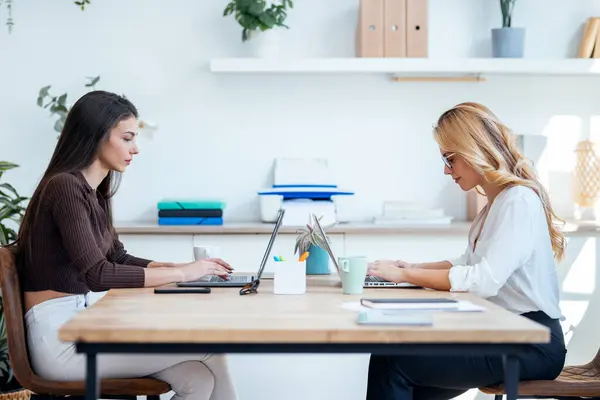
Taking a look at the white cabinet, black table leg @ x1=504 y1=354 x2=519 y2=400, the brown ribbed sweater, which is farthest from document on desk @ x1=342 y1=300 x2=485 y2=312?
the white cabinet

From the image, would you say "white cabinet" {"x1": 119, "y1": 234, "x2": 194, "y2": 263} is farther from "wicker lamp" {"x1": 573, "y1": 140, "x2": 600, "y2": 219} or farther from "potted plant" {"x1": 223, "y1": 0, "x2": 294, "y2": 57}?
"wicker lamp" {"x1": 573, "y1": 140, "x2": 600, "y2": 219}

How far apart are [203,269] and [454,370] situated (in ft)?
2.46

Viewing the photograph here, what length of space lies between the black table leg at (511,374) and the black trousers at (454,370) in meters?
0.40

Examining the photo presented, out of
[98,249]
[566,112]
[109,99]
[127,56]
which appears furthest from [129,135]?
[566,112]

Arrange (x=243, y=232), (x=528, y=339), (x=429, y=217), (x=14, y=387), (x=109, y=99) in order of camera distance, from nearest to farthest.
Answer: (x=528, y=339), (x=109, y=99), (x=14, y=387), (x=243, y=232), (x=429, y=217)

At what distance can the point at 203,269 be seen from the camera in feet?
8.06

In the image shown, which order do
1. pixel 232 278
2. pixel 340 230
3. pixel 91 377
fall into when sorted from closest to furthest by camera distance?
1. pixel 91 377
2. pixel 232 278
3. pixel 340 230

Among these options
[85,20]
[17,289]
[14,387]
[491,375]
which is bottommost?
[14,387]

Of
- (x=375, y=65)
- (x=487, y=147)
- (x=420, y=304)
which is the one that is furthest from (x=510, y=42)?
(x=420, y=304)

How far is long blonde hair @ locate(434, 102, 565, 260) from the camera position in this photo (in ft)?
8.03

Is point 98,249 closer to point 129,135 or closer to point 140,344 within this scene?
point 129,135

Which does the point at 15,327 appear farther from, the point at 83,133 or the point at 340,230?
the point at 340,230

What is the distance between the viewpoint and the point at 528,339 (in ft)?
5.52

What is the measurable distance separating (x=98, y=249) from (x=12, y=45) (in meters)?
2.29
